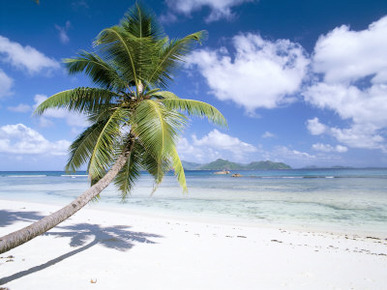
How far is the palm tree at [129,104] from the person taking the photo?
5.01 meters

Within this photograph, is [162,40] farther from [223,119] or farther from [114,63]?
[223,119]

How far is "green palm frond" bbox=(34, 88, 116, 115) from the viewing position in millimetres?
5783

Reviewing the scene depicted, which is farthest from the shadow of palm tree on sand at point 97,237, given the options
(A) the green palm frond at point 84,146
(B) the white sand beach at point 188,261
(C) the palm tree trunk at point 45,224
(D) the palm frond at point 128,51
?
(D) the palm frond at point 128,51

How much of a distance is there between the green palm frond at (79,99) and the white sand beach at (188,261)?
11.0 feet

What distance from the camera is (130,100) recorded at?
582cm

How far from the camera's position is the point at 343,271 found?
17.6 feet

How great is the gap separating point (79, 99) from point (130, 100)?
1.23m

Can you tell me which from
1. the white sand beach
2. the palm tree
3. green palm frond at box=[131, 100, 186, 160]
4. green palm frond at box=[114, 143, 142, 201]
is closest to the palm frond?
the palm tree

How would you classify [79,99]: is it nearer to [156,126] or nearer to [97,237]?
[156,126]

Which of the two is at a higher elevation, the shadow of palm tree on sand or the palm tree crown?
the palm tree crown

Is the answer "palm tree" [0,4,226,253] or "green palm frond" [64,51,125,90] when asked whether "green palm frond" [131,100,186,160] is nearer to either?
"palm tree" [0,4,226,253]

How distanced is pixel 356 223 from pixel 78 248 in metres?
11.4

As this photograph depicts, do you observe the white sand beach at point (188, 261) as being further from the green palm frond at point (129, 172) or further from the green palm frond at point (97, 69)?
the green palm frond at point (97, 69)

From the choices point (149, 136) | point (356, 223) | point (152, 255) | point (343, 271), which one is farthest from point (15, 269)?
point (356, 223)
